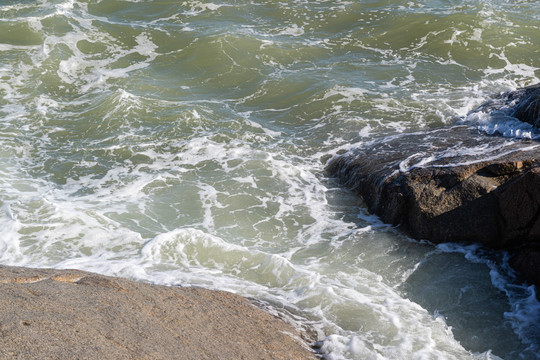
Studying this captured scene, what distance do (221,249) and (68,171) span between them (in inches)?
154

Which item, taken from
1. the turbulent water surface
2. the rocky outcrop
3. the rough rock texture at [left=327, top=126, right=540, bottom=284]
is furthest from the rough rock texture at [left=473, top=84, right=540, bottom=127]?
the rough rock texture at [left=327, top=126, right=540, bottom=284]

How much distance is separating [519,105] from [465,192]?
331 cm

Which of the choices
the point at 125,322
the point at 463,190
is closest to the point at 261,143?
the point at 463,190

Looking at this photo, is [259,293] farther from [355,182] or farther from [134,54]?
[134,54]

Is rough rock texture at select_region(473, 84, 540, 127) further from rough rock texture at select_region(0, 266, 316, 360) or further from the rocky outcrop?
rough rock texture at select_region(0, 266, 316, 360)

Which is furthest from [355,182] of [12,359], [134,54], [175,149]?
[134,54]

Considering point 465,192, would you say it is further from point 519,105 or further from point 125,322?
point 125,322

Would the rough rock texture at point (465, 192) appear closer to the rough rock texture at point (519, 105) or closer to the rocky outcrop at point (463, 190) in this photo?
the rocky outcrop at point (463, 190)

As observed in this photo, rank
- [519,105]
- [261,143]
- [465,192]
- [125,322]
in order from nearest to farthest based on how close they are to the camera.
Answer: [125,322], [465,192], [519,105], [261,143]

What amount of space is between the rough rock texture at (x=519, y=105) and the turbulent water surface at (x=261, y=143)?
19.1 inches

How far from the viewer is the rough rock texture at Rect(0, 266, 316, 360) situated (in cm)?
373

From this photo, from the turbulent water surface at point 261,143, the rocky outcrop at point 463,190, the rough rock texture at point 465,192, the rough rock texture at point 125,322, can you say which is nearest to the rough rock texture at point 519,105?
the rocky outcrop at point 463,190

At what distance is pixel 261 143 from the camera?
10266 mm

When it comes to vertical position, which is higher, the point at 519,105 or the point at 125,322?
the point at 519,105
